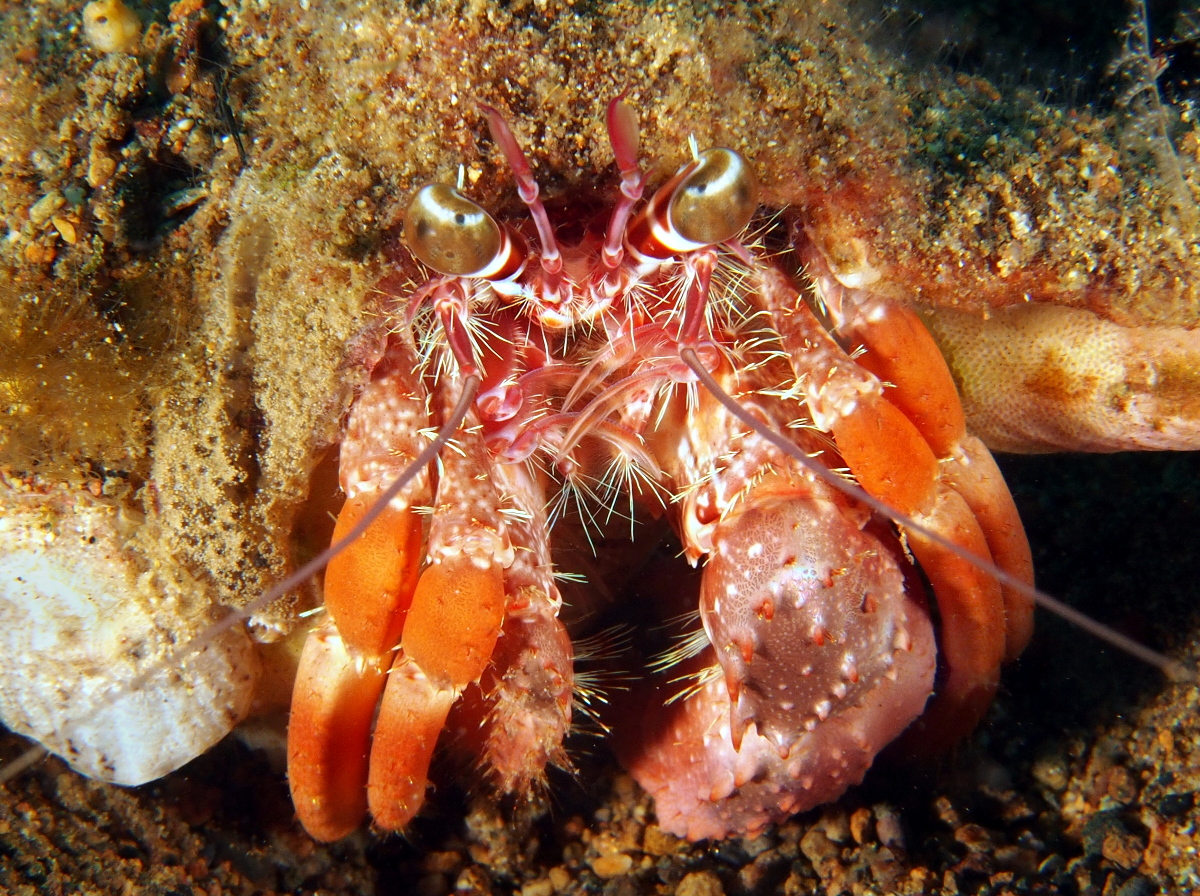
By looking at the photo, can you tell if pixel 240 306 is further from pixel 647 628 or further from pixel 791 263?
pixel 647 628

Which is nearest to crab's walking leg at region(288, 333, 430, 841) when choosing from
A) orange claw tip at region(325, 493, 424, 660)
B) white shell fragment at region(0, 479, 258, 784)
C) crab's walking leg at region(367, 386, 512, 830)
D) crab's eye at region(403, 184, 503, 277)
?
orange claw tip at region(325, 493, 424, 660)

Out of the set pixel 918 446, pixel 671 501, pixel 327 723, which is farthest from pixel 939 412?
pixel 327 723

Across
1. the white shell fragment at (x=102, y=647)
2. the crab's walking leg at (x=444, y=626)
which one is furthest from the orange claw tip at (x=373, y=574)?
the white shell fragment at (x=102, y=647)

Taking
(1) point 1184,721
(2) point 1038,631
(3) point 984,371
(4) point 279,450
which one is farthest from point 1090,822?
(4) point 279,450

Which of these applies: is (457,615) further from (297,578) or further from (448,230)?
(448,230)

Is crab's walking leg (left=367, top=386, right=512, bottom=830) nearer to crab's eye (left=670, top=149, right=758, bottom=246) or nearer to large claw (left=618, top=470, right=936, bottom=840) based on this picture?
large claw (left=618, top=470, right=936, bottom=840)

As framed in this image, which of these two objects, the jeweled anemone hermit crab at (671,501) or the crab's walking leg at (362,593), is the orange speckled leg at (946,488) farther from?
the crab's walking leg at (362,593)
